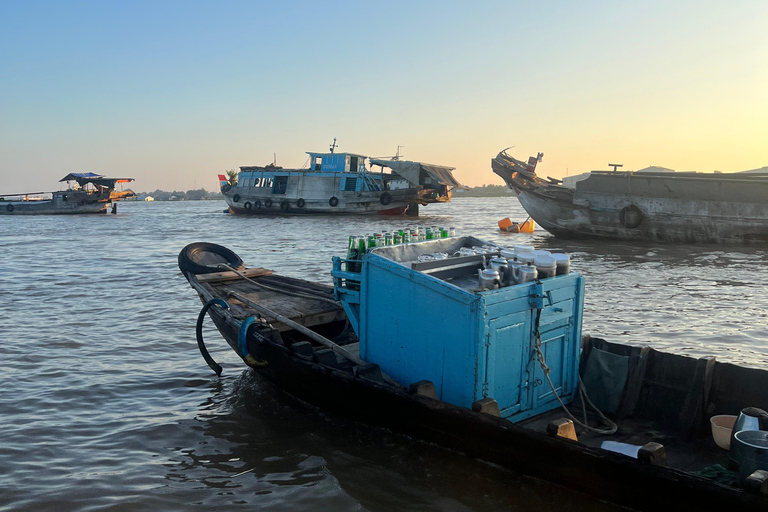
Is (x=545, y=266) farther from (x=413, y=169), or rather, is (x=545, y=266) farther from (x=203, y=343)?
(x=413, y=169)

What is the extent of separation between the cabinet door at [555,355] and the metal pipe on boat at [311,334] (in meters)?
1.12

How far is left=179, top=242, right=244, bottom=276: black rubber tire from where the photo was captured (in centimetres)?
872

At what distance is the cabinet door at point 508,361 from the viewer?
411 centimetres

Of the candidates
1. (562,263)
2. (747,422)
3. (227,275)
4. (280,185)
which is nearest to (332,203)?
(280,185)

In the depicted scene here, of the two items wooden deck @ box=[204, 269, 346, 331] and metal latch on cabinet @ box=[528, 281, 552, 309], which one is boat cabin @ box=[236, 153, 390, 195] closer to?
wooden deck @ box=[204, 269, 346, 331]

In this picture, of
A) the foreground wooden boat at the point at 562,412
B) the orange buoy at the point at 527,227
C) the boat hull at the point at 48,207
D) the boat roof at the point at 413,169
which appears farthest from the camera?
the boat hull at the point at 48,207

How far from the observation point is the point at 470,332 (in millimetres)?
4051

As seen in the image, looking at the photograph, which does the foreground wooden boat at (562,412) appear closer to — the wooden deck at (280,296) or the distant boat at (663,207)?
the wooden deck at (280,296)

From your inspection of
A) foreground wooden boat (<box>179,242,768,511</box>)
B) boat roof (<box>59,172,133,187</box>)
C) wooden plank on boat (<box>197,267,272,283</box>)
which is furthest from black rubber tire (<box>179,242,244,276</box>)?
boat roof (<box>59,172,133,187</box>)

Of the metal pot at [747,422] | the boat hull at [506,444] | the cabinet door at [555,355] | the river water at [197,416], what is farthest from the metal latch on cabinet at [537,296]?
the metal pot at [747,422]

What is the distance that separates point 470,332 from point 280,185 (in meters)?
38.7

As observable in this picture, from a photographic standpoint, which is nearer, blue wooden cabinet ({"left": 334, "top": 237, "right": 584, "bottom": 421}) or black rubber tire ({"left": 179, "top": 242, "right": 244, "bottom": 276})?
blue wooden cabinet ({"left": 334, "top": 237, "right": 584, "bottom": 421})

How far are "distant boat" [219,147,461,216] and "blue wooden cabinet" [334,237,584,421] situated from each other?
108ft

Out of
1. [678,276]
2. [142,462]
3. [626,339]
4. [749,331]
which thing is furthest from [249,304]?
[678,276]
